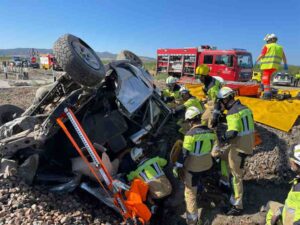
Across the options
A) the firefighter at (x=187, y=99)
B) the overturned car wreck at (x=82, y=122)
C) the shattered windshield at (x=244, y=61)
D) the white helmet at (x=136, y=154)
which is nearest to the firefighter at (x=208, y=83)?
the firefighter at (x=187, y=99)

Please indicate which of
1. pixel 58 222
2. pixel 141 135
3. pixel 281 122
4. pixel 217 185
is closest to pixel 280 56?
pixel 281 122

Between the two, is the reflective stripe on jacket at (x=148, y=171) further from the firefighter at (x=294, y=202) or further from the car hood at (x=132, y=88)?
the firefighter at (x=294, y=202)

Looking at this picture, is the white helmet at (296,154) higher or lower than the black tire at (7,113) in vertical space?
higher

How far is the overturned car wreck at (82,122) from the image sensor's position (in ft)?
13.7

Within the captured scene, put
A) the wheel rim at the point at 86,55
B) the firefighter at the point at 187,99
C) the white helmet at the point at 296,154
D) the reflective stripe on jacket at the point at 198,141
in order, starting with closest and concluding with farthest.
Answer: the white helmet at the point at 296,154, the reflective stripe on jacket at the point at 198,141, the wheel rim at the point at 86,55, the firefighter at the point at 187,99

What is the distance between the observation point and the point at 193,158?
4.30 m

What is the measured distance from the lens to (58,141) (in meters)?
4.79

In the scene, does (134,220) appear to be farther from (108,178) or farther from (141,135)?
(141,135)

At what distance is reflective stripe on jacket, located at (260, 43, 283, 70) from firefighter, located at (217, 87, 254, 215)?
3.51 meters

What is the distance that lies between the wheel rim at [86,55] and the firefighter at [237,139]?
193cm

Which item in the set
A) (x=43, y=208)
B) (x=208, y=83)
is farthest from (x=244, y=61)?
(x=43, y=208)

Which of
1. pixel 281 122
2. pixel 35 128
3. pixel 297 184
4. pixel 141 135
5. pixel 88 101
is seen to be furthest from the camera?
pixel 281 122

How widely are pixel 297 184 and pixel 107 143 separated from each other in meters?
2.78

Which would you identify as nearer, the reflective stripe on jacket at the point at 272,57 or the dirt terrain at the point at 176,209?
the dirt terrain at the point at 176,209
